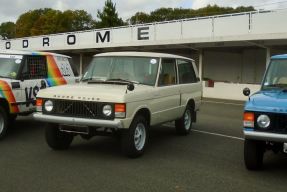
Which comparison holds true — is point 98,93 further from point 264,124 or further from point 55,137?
point 264,124

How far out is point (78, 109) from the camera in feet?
24.0

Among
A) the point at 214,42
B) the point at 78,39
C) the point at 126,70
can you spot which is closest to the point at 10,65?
the point at 126,70

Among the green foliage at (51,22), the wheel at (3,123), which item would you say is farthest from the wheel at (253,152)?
the green foliage at (51,22)

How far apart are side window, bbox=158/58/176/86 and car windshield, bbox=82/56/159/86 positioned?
0.21 meters

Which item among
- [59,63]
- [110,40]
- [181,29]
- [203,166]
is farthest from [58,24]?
[203,166]

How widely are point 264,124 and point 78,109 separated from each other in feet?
10.2

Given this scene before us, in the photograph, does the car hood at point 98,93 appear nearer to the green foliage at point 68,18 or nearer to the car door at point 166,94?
the car door at point 166,94

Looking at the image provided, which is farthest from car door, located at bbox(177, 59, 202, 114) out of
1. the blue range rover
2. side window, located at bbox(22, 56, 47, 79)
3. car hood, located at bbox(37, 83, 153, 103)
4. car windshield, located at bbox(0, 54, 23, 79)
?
car windshield, located at bbox(0, 54, 23, 79)

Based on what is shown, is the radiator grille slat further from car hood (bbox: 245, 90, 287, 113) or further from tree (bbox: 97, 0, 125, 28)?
tree (bbox: 97, 0, 125, 28)

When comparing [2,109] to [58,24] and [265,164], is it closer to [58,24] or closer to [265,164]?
[265,164]

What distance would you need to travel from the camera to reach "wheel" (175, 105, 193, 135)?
32.8ft

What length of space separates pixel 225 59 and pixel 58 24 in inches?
2355

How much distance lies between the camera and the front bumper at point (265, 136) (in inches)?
240

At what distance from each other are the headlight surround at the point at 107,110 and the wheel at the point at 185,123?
3.18 m
